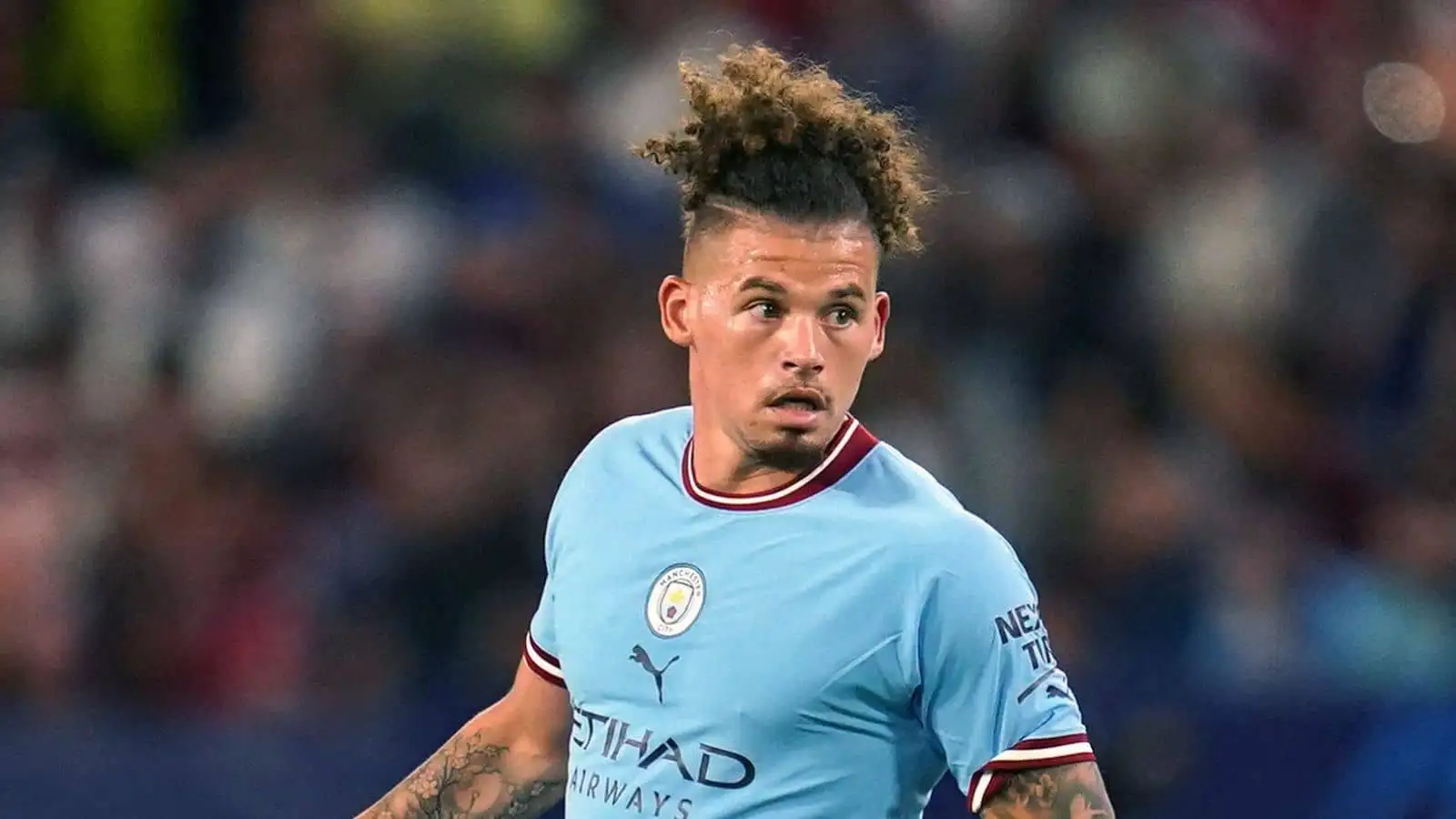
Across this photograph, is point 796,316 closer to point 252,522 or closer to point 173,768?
point 173,768

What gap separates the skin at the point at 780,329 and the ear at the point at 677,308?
5 centimetres

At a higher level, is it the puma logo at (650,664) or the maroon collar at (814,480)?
the maroon collar at (814,480)

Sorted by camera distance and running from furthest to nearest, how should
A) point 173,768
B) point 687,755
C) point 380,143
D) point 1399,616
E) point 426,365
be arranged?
1. point 380,143
2. point 426,365
3. point 1399,616
4. point 173,768
5. point 687,755

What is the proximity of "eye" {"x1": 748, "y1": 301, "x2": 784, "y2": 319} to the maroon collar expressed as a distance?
220mm

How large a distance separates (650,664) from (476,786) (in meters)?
0.61

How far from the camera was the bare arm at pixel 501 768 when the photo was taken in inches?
145

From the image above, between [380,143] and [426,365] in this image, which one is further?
[380,143]

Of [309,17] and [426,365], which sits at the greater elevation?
[309,17]

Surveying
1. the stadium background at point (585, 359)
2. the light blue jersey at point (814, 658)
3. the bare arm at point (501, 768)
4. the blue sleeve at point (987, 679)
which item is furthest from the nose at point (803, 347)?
the stadium background at point (585, 359)

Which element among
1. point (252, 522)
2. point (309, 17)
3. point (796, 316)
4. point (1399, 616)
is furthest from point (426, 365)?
point (796, 316)

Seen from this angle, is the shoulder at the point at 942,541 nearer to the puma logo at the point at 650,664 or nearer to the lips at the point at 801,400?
the lips at the point at 801,400

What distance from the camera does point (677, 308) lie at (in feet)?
11.2

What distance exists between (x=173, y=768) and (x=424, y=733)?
2.21 ft

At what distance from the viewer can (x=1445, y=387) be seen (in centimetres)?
712
